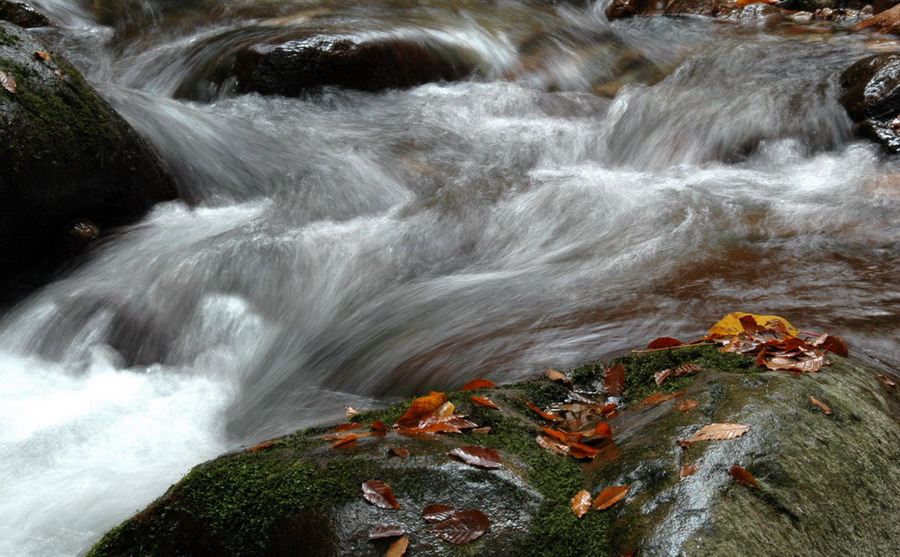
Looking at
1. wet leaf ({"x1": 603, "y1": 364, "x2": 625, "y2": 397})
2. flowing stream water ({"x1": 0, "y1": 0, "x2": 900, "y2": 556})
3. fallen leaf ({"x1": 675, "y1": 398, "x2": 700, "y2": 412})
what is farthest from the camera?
flowing stream water ({"x1": 0, "y1": 0, "x2": 900, "y2": 556})

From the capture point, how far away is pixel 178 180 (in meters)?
6.85

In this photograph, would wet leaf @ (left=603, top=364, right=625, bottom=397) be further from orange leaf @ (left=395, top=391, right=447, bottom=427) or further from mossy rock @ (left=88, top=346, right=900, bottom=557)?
orange leaf @ (left=395, top=391, right=447, bottom=427)

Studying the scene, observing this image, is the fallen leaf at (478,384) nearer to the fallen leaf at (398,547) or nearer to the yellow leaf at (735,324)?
the yellow leaf at (735,324)

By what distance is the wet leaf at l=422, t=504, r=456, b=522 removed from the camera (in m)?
2.21

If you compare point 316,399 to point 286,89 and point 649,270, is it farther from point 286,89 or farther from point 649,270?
point 286,89

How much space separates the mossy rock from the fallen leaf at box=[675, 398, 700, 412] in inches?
1.0

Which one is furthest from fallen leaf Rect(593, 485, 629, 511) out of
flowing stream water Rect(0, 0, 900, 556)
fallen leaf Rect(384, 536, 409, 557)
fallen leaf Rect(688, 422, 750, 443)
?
flowing stream water Rect(0, 0, 900, 556)

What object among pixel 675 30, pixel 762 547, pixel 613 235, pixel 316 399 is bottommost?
pixel 316 399

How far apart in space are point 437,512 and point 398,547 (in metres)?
0.16

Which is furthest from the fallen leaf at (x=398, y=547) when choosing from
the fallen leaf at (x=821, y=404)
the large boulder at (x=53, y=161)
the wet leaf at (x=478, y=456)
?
the large boulder at (x=53, y=161)

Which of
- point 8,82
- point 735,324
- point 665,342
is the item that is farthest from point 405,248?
point 8,82

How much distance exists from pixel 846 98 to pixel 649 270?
4.61 metres

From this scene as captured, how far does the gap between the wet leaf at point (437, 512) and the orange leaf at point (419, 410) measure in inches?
27.3

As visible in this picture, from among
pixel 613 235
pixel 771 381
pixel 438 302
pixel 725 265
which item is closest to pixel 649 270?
pixel 725 265
